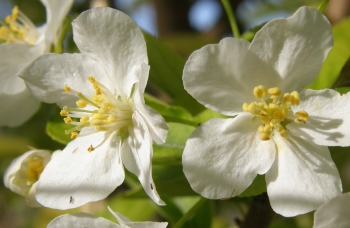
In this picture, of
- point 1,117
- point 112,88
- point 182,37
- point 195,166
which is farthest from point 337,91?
point 182,37

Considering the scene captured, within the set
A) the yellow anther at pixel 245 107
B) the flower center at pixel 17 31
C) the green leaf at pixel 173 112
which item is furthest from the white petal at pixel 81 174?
the flower center at pixel 17 31

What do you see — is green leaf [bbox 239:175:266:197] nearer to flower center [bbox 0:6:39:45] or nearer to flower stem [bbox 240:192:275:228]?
flower stem [bbox 240:192:275:228]

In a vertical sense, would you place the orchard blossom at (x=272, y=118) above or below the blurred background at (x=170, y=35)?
above

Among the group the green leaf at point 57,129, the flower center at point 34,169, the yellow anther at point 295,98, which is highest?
the yellow anther at point 295,98

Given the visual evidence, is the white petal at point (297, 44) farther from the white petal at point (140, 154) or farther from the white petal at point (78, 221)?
the white petal at point (78, 221)

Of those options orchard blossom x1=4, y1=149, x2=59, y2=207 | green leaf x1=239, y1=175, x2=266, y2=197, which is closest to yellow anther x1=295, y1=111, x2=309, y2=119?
green leaf x1=239, y1=175, x2=266, y2=197

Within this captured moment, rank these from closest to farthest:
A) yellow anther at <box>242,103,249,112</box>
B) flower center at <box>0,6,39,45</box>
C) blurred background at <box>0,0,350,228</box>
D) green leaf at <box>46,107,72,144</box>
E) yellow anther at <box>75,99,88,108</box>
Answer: yellow anther at <box>242,103,249,112</box>
yellow anther at <box>75,99,88,108</box>
green leaf at <box>46,107,72,144</box>
flower center at <box>0,6,39,45</box>
blurred background at <box>0,0,350,228</box>

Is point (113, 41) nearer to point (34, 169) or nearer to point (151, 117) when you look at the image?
point (151, 117)
